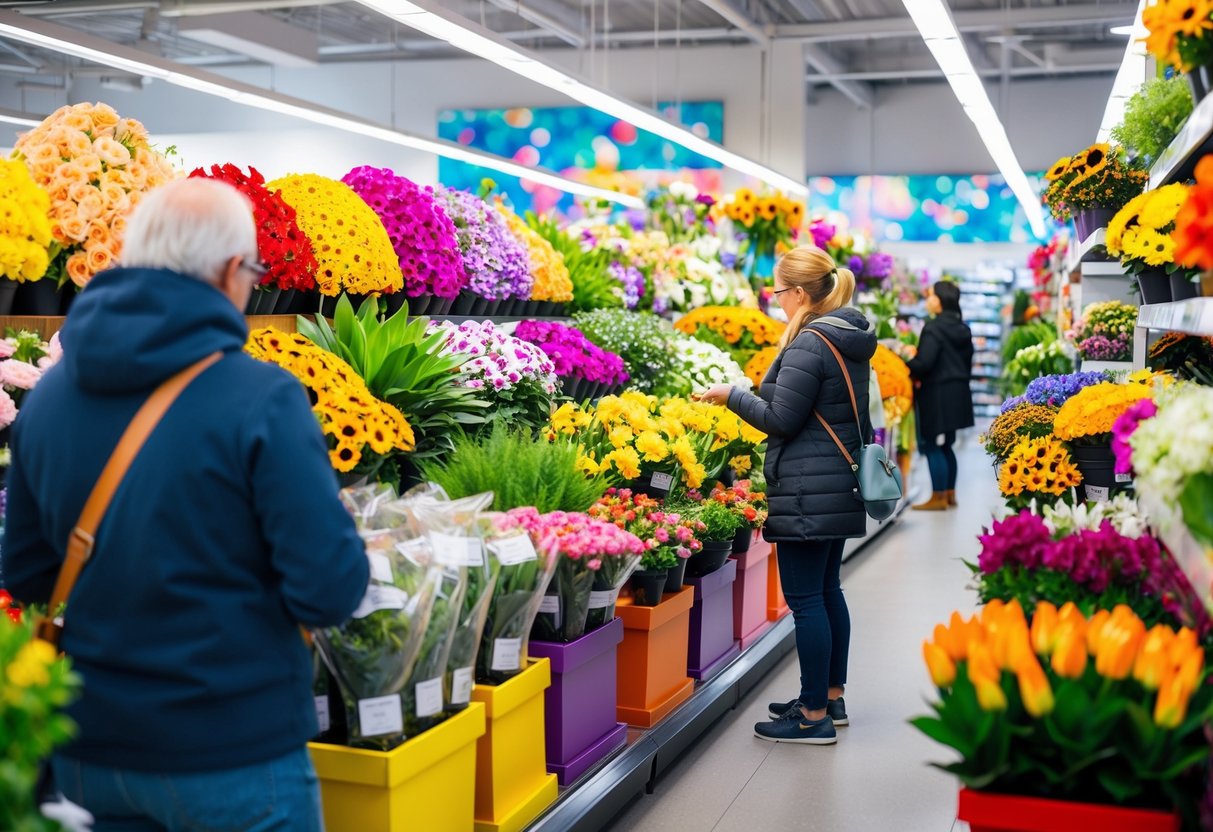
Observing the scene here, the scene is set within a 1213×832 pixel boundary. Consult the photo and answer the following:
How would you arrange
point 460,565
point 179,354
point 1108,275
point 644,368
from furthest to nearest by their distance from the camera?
1. point 1108,275
2. point 644,368
3. point 460,565
4. point 179,354

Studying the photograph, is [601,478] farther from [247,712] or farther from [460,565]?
[247,712]

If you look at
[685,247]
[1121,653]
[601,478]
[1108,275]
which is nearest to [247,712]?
[1121,653]

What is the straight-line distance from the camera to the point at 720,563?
14.7 feet

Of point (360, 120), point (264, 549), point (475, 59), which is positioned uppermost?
point (475, 59)

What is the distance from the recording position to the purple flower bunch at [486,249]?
4488mm

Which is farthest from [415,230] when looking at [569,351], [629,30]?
[629,30]

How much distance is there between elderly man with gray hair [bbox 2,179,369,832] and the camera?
1.78 meters

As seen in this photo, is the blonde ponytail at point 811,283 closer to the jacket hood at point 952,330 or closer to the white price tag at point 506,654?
the white price tag at point 506,654

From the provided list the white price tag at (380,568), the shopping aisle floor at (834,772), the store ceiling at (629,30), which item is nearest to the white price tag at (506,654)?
the white price tag at (380,568)

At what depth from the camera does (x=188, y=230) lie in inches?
70.9

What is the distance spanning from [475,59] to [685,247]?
31.1 ft

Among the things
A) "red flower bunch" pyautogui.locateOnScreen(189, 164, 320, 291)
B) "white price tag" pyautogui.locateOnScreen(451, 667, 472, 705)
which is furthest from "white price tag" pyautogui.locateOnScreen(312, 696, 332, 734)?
"red flower bunch" pyautogui.locateOnScreen(189, 164, 320, 291)

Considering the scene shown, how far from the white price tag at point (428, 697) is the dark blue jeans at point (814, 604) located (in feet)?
5.83

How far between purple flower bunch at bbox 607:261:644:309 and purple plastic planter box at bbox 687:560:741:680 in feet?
6.45
